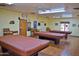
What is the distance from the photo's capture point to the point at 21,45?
92.6 inches

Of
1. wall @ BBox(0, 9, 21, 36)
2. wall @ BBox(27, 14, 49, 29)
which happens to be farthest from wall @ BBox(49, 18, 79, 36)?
wall @ BBox(0, 9, 21, 36)

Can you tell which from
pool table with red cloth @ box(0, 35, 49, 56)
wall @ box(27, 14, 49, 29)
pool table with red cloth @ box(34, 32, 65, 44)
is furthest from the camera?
pool table with red cloth @ box(34, 32, 65, 44)

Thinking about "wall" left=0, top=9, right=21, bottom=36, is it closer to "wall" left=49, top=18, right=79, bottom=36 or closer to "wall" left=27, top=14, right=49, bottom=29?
"wall" left=27, top=14, right=49, bottom=29

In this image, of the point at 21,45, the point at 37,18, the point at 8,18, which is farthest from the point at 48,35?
the point at 8,18

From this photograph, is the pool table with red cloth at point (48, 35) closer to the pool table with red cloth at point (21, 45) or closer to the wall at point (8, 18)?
the pool table with red cloth at point (21, 45)

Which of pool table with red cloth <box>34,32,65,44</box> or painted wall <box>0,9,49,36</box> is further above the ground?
painted wall <box>0,9,49,36</box>

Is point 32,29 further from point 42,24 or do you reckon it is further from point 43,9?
point 43,9

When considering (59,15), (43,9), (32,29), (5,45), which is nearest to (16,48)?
(5,45)

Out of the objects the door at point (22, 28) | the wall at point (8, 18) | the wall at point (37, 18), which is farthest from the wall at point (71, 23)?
the wall at point (8, 18)

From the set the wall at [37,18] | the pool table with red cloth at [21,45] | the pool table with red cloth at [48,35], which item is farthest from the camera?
the pool table with red cloth at [48,35]

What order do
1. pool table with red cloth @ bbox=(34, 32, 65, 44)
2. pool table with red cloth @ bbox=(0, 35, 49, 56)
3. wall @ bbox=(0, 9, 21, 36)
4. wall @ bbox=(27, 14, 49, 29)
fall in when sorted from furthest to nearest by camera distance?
1. pool table with red cloth @ bbox=(34, 32, 65, 44)
2. wall @ bbox=(27, 14, 49, 29)
3. wall @ bbox=(0, 9, 21, 36)
4. pool table with red cloth @ bbox=(0, 35, 49, 56)

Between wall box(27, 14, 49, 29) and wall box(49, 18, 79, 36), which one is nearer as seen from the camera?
wall box(27, 14, 49, 29)

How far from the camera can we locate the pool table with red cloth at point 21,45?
83.4 inches

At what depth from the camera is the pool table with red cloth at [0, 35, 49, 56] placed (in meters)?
2.12
